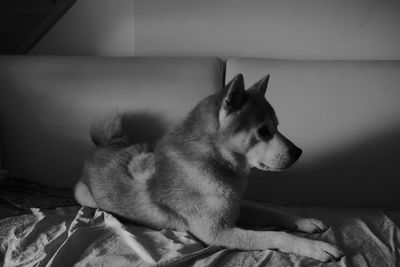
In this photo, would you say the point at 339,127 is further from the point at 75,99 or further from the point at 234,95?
the point at 75,99

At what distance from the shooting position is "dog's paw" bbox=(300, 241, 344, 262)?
1042 mm

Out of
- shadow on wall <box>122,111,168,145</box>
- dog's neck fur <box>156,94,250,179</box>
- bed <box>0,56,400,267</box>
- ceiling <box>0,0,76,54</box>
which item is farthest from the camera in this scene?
ceiling <box>0,0,76,54</box>

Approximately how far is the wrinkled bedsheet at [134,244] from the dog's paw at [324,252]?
0.01 m

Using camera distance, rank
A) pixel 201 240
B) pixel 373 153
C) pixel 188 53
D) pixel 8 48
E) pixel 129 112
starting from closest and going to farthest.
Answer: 1. pixel 201 240
2. pixel 373 153
3. pixel 129 112
4. pixel 188 53
5. pixel 8 48

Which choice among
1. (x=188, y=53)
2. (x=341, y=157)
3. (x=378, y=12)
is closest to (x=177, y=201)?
(x=341, y=157)

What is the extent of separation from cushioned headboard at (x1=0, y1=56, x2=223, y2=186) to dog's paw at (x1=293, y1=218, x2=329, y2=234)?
2.17ft

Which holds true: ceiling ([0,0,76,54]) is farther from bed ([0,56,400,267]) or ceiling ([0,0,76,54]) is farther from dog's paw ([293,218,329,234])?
dog's paw ([293,218,329,234])

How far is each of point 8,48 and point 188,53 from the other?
99 cm

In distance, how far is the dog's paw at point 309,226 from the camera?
1234 mm

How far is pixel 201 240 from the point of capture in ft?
3.79

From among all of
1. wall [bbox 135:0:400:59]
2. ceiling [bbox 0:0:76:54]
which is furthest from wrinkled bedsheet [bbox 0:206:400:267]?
ceiling [bbox 0:0:76:54]

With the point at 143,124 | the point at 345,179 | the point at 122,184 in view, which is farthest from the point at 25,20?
the point at 345,179

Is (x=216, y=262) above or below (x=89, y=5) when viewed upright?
below

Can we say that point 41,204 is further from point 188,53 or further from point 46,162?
point 188,53
